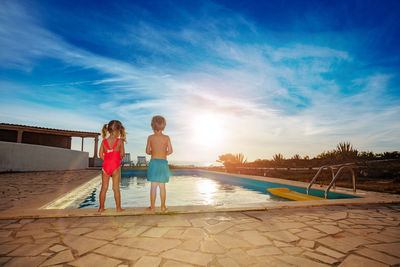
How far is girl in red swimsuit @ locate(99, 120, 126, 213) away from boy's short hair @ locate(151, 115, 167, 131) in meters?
0.53

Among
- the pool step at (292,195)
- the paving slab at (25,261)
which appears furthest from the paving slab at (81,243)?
the pool step at (292,195)

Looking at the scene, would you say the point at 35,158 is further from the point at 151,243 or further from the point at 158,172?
the point at 151,243

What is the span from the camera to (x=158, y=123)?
3.25m

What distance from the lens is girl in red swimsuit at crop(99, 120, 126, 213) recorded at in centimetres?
307

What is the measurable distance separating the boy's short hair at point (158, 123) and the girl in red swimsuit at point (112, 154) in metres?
0.53

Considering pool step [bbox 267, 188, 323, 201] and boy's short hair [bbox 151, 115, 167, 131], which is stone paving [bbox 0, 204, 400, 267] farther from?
pool step [bbox 267, 188, 323, 201]

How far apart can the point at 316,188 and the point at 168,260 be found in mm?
6265

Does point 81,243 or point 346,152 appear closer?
point 81,243

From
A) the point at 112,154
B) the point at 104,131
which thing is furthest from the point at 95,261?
the point at 104,131

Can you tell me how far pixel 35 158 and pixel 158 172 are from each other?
12508 mm

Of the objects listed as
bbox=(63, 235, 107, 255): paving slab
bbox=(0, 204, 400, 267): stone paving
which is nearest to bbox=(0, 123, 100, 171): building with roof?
bbox=(0, 204, 400, 267): stone paving

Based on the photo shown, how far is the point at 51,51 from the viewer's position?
1068 centimetres

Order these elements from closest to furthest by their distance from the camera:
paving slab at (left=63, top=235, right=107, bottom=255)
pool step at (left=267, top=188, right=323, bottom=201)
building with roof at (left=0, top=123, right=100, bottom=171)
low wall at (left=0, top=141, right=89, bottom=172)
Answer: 1. paving slab at (left=63, top=235, right=107, bottom=255)
2. pool step at (left=267, top=188, right=323, bottom=201)
3. low wall at (left=0, top=141, right=89, bottom=172)
4. building with roof at (left=0, top=123, right=100, bottom=171)

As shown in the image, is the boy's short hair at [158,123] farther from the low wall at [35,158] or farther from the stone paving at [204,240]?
the low wall at [35,158]
